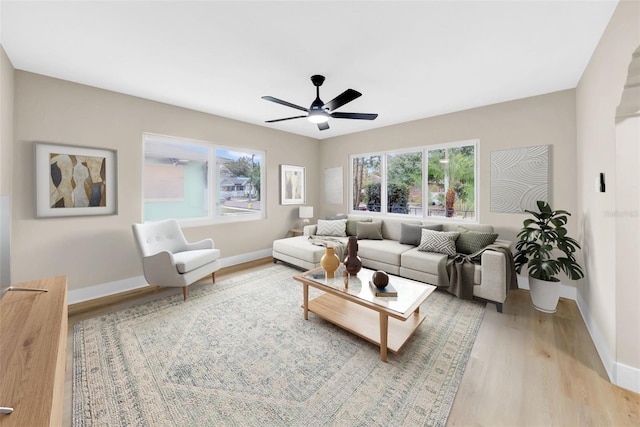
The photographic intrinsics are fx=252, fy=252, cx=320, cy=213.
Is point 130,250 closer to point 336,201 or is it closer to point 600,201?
point 336,201

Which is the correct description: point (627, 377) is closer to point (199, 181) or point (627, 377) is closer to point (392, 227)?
point (392, 227)

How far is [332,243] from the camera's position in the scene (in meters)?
4.17

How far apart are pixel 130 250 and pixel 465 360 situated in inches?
157

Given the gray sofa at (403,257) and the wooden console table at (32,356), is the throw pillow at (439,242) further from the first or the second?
the wooden console table at (32,356)

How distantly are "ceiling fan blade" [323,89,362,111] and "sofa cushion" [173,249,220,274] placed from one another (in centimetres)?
238

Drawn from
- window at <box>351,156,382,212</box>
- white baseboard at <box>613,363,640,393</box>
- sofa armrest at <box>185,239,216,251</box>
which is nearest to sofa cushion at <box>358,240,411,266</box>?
window at <box>351,156,382,212</box>

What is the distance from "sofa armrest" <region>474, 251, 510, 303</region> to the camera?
2738 millimetres

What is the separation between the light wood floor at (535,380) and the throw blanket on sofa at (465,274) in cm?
38

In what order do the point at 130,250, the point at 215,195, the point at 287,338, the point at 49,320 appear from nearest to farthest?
the point at 49,320
the point at 287,338
the point at 130,250
the point at 215,195

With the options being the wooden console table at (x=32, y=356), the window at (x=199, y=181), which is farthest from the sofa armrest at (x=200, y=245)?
the wooden console table at (x=32, y=356)

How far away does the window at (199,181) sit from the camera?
3646mm

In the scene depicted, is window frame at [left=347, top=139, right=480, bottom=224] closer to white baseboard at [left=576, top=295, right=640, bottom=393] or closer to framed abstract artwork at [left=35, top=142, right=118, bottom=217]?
white baseboard at [left=576, top=295, right=640, bottom=393]

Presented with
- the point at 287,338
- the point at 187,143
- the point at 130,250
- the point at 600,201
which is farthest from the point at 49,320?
the point at 600,201

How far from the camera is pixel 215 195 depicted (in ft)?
14.1
